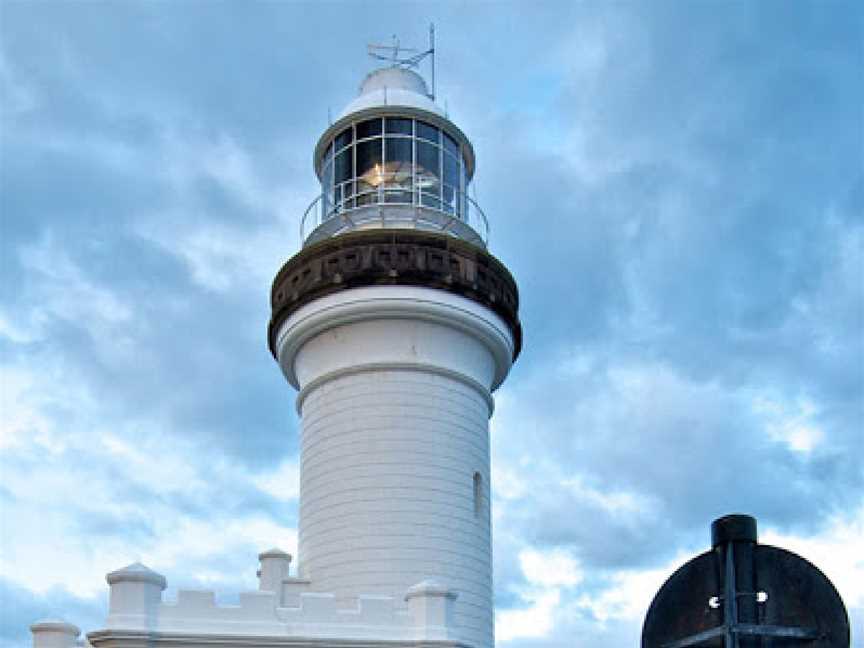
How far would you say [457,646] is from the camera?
13789 mm

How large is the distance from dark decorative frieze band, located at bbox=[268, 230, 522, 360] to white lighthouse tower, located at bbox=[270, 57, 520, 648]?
2 centimetres

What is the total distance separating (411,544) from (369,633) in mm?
2618

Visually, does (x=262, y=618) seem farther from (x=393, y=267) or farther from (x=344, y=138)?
(x=344, y=138)

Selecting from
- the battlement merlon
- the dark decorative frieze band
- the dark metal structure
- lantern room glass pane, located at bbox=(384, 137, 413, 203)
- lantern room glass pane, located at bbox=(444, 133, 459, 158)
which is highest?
lantern room glass pane, located at bbox=(444, 133, 459, 158)

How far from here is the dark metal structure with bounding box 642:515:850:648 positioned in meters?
4.30

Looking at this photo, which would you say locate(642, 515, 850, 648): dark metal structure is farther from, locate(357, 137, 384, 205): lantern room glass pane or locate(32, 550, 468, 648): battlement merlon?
Answer: locate(357, 137, 384, 205): lantern room glass pane

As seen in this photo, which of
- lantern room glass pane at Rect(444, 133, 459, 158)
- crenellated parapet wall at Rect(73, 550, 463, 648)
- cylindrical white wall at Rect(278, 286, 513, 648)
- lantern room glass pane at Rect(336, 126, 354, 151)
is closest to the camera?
crenellated parapet wall at Rect(73, 550, 463, 648)

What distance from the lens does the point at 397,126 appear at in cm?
1927

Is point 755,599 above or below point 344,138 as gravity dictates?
below

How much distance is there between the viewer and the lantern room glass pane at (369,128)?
19312mm

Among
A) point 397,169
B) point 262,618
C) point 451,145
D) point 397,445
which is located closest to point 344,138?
point 397,169

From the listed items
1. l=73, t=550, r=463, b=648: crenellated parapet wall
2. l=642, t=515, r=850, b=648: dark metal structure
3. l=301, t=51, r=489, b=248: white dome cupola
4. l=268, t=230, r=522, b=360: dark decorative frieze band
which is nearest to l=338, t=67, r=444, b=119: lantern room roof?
l=301, t=51, r=489, b=248: white dome cupola

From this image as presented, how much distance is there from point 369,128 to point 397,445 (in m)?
5.86

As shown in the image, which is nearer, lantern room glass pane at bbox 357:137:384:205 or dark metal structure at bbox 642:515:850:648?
dark metal structure at bbox 642:515:850:648
